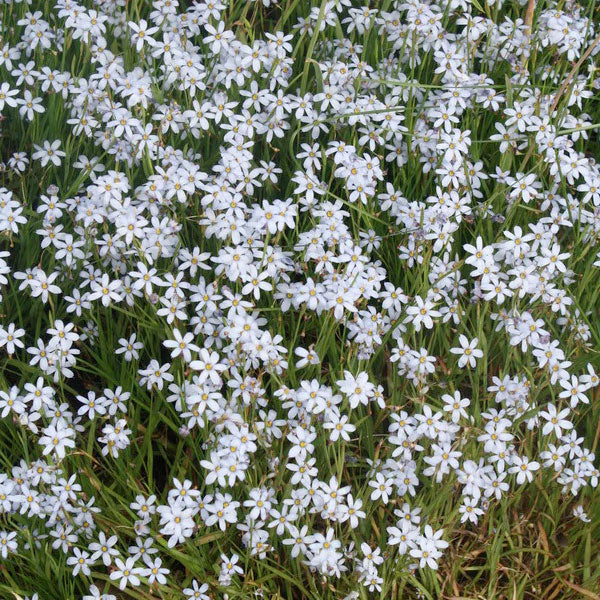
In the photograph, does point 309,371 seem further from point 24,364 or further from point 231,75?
point 231,75

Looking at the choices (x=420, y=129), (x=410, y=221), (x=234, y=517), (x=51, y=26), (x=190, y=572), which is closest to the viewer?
(x=234, y=517)

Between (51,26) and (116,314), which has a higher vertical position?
(51,26)

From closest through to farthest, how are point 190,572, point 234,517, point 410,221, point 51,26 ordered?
point 234,517 < point 190,572 < point 410,221 < point 51,26

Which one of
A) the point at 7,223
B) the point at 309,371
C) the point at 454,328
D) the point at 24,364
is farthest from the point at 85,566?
the point at 454,328

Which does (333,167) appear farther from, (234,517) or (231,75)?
(234,517)

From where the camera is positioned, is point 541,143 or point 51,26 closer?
point 541,143

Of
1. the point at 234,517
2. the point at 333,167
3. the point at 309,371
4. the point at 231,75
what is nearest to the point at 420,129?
the point at 333,167

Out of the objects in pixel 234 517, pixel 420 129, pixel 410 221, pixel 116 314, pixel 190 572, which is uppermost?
pixel 420 129
